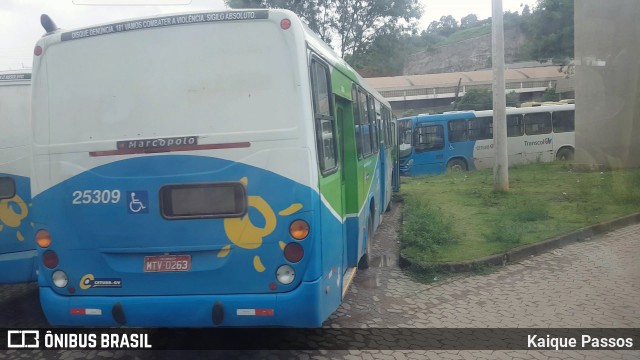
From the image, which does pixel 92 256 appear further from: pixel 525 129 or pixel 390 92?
pixel 390 92

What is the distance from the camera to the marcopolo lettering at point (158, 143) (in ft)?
12.5

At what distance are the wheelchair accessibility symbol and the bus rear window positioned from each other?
12 cm

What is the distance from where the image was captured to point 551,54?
21000 mm

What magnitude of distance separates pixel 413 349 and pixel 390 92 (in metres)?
31.7

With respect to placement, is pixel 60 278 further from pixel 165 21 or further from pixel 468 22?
pixel 468 22

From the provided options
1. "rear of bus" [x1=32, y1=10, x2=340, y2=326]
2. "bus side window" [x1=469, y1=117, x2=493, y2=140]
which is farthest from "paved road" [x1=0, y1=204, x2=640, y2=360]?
"bus side window" [x1=469, y1=117, x2=493, y2=140]

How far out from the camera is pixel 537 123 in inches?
816

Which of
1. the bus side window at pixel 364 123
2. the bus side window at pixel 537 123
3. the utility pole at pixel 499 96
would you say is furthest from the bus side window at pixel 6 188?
the bus side window at pixel 537 123

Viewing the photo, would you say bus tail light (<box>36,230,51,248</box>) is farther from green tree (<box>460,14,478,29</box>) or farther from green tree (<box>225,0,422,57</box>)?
green tree (<box>460,14,478,29</box>)

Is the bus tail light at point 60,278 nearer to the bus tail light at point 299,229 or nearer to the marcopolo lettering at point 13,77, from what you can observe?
the bus tail light at point 299,229

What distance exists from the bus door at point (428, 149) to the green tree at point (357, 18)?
535cm

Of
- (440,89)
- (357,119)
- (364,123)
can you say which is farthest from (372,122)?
(440,89)

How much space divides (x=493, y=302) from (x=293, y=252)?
2972mm

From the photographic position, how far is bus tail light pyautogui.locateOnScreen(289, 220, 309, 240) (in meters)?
3.74
